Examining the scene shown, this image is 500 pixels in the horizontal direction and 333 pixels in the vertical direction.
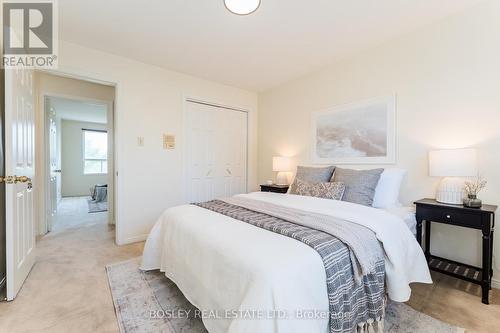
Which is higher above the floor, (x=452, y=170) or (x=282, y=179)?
(x=452, y=170)

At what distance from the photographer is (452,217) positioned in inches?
75.4

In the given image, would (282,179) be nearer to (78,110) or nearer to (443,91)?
(443,91)

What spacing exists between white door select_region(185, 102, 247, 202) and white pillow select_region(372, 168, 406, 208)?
250 centimetres

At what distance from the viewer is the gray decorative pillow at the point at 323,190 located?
243 centimetres

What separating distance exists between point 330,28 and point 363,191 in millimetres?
1687

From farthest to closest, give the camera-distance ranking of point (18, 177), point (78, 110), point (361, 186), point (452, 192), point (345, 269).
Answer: point (78, 110), point (361, 186), point (452, 192), point (18, 177), point (345, 269)

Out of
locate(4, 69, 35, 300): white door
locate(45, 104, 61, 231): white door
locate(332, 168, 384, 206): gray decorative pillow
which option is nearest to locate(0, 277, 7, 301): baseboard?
locate(4, 69, 35, 300): white door

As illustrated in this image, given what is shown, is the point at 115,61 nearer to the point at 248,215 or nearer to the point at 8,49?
the point at 8,49

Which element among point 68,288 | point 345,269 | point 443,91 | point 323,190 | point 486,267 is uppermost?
point 443,91

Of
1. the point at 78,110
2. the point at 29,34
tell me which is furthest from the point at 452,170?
the point at 78,110

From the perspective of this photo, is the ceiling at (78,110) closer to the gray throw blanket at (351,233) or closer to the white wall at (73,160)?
the white wall at (73,160)

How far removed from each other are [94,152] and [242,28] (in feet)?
23.9

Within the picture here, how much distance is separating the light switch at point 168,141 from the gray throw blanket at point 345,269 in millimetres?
2199

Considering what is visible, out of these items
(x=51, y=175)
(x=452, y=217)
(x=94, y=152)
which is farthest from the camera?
(x=94, y=152)
